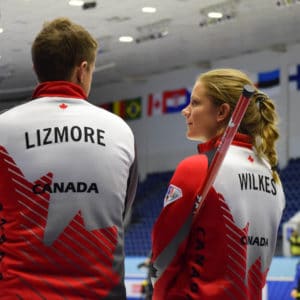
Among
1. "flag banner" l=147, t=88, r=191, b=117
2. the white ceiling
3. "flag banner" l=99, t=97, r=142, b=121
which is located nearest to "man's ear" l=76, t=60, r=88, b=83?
the white ceiling

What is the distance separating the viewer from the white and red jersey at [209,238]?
2.28 m

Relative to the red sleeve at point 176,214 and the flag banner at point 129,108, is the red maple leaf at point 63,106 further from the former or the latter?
the flag banner at point 129,108

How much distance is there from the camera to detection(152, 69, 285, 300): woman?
2.29 m

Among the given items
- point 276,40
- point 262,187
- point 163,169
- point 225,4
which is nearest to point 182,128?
point 163,169

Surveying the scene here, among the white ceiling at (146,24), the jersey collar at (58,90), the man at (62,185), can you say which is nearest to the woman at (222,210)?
the man at (62,185)

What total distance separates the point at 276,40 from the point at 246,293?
49.3 feet

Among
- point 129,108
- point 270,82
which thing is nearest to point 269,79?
point 270,82

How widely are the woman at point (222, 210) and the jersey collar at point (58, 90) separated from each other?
1.36ft

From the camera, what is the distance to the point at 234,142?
248cm

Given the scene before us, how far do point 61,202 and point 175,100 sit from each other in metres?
17.9

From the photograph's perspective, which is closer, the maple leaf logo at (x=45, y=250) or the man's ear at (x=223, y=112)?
the maple leaf logo at (x=45, y=250)

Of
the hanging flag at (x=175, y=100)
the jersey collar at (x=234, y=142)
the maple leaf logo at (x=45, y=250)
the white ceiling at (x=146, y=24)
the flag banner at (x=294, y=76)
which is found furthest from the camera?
the hanging flag at (x=175, y=100)

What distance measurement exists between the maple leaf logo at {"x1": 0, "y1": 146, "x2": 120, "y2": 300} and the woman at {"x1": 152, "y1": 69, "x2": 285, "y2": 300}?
0.97ft

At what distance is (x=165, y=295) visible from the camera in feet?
7.57
